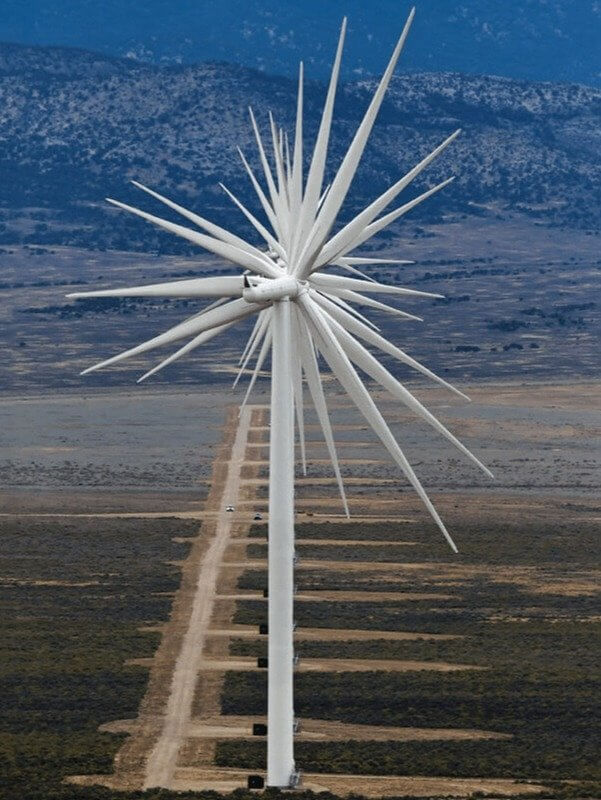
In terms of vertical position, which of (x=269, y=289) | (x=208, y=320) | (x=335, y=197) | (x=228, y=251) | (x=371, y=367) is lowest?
(x=371, y=367)

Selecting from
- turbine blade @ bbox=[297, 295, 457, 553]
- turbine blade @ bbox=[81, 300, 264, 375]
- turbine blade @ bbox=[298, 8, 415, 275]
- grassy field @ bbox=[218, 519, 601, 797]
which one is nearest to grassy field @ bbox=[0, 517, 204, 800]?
grassy field @ bbox=[218, 519, 601, 797]

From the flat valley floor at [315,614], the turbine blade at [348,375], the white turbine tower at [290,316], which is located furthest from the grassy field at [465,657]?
the turbine blade at [348,375]

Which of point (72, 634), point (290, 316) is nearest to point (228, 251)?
point (290, 316)

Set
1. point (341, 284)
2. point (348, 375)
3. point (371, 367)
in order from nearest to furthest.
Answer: point (348, 375) < point (371, 367) < point (341, 284)

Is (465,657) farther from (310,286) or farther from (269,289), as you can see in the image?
(269,289)

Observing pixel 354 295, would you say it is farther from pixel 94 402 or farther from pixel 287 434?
pixel 94 402

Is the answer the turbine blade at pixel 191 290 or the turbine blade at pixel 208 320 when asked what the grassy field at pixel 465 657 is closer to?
the turbine blade at pixel 208 320

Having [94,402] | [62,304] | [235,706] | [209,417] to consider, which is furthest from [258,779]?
[62,304]

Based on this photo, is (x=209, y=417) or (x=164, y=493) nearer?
(x=164, y=493)
